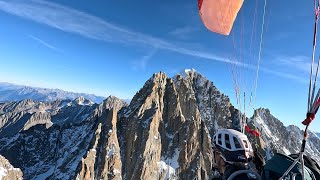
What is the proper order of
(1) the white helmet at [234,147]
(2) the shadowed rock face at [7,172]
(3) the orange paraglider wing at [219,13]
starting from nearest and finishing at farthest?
1. (1) the white helmet at [234,147]
2. (3) the orange paraglider wing at [219,13]
3. (2) the shadowed rock face at [7,172]

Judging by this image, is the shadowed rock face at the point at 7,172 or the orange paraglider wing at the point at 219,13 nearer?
the orange paraglider wing at the point at 219,13

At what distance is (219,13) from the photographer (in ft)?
52.0

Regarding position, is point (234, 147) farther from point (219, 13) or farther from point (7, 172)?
point (7, 172)

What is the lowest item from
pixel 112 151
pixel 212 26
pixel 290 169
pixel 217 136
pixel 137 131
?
pixel 290 169

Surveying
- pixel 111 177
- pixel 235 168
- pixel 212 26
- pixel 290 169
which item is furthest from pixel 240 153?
pixel 111 177

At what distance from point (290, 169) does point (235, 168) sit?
1.50 m

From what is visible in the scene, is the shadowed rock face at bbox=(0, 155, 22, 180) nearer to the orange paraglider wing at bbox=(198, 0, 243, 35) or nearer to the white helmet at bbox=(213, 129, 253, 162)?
the orange paraglider wing at bbox=(198, 0, 243, 35)

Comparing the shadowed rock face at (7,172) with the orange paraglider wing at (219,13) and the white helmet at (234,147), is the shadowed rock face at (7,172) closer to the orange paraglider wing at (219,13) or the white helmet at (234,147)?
the orange paraglider wing at (219,13)

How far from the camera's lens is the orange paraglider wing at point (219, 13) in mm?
15133

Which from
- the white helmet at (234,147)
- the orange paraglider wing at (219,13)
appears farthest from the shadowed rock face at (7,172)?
the white helmet at (234,147)

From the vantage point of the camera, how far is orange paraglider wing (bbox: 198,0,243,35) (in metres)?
15.1

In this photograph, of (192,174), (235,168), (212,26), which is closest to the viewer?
(235,168)

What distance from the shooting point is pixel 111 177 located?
535ft

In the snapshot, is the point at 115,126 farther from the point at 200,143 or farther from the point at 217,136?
the point at 217,136
